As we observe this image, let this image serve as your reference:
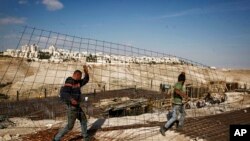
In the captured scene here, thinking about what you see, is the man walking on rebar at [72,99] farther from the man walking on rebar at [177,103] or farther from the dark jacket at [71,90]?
the man walking on rebar at [177,103]

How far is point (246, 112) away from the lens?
13.2 metres

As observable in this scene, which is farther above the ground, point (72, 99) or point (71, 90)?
point (71, 90)

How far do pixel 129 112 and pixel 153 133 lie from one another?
294 inches

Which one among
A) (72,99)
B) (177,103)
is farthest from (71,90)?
(177,103)

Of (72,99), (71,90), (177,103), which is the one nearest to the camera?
(72,99)

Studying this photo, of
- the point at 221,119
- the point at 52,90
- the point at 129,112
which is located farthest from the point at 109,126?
the point at 52,90

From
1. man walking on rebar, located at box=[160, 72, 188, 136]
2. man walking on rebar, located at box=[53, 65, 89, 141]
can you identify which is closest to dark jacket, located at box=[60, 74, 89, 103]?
man walking on rebar, located at box=[53, 65, 89, 141]

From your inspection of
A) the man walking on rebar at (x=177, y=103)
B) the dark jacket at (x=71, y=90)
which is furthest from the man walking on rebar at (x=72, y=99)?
the man walking on rebar at (x=177, y=103)

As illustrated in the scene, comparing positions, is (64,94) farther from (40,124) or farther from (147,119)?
(147,119)

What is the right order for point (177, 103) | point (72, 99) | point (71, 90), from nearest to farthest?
point (72, 99)
point (71, 90)
point (177, 103)

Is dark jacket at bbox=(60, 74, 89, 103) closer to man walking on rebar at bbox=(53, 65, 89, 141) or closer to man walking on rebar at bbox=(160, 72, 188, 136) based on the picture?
man walking on rebar at bbox=(53, 65, 89, 141)

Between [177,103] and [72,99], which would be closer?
[72,99]

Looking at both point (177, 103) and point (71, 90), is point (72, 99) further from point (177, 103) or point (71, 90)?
point (177, 103)

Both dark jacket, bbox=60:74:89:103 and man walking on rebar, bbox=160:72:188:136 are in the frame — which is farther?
man walking on rebar, bbox=160:72:188:136
